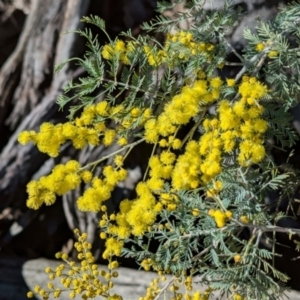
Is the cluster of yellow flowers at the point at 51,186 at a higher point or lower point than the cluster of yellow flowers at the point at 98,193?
higher

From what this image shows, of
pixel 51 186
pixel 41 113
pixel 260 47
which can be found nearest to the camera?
pixel 51 186

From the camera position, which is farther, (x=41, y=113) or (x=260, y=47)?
(x=41, y=113)

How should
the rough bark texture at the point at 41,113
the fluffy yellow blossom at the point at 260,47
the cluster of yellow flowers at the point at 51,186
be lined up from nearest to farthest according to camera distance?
the cluster of yellow flowers at the point at 51,186, the fluffy yellow blossom at the point at 260,47, the rough bark texture at the point at 41,113

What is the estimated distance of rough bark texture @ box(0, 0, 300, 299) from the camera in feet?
5.32

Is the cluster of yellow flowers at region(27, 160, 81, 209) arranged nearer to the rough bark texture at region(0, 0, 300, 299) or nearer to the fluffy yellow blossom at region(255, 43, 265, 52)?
the fluffy yellow blossom at region(255, 43, 265, 52)

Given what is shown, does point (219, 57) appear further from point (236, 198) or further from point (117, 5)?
point (117, 5)

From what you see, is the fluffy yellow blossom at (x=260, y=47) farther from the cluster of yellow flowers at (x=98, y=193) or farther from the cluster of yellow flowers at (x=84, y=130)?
the cluster of yellow flowers at (x=98, y=193)

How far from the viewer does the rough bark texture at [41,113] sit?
1621 millimetres

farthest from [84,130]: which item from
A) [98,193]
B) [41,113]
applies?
[41,113]

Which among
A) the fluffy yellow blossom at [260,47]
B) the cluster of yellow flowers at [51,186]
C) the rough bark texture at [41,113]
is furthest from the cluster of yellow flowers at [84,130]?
the rough bark texture at [41,113]

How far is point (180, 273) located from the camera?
98 cm

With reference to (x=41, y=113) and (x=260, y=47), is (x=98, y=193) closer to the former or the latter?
(x=260, y=47)

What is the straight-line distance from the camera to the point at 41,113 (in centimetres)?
163

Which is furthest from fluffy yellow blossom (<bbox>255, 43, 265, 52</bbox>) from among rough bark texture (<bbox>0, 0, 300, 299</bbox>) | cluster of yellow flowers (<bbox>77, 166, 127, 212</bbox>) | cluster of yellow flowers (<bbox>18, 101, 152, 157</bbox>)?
rough bark texture (<bbox>0, 0, 300, 299</bbox>)
